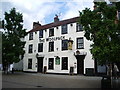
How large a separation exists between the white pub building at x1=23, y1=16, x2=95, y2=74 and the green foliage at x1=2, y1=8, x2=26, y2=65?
503cm

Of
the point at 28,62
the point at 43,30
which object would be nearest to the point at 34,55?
the point at 28,62

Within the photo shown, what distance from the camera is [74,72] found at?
24.6 m

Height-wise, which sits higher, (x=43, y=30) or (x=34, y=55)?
(x=43, y=30)

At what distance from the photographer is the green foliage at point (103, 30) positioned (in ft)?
33.4

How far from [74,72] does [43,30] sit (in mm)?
9755

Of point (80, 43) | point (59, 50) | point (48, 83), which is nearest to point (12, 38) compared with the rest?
point (59, 50)

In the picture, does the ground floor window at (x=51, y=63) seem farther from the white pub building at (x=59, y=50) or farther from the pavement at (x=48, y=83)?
the pavement at (x=48, y=83)

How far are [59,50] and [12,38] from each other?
7.26m

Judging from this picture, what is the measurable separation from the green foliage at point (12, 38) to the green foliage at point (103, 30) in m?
14.2

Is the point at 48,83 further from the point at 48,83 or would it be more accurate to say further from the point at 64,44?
the point at 64,44

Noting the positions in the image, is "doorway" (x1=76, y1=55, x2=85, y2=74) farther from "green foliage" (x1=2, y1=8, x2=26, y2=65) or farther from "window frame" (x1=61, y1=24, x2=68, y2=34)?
"green foliage" (x1=2, y1=8, x2=26, y2=65)

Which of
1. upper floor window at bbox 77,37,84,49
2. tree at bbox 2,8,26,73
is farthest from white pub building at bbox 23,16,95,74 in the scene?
tree at bbox 2,8,26,73

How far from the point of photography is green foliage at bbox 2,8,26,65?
23.4 meters

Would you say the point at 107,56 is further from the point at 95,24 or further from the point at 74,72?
the point at 74,72
